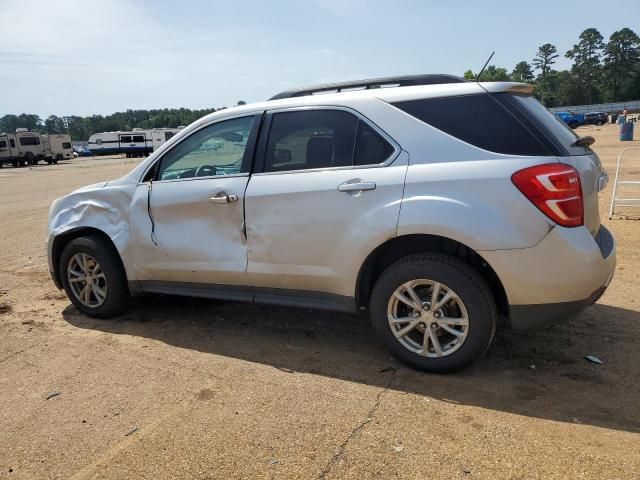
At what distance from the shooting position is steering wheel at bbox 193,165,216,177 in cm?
442

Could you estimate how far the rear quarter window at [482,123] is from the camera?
3.22 meters

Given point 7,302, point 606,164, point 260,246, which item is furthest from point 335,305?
point 606,164

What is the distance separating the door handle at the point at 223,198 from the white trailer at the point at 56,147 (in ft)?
174

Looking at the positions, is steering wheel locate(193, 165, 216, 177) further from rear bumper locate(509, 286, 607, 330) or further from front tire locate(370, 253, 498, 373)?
rear bumper locate(509, 286, 607, 330)

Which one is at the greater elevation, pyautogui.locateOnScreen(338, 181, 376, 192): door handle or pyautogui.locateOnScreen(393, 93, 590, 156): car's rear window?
pyautogui.locateOnScreen(393, 93, 590, 156): car's rear window

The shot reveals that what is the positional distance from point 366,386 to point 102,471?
1600mm

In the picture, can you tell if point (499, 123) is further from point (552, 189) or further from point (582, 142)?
point (582, 142)

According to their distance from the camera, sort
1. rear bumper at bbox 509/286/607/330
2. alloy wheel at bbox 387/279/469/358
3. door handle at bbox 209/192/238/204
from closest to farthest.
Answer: rear bumper at bbox 509/286/607/330
alloy wheel at bbox 387/279/469/358
door handle at bbox 209/192/238/204

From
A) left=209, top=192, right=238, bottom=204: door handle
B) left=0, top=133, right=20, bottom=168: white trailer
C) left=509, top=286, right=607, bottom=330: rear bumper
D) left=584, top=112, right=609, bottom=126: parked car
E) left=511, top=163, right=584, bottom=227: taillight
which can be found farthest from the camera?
left=584, top=112, right=609, bottom=126: parked car

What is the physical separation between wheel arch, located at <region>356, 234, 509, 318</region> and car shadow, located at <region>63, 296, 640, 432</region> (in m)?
0.46

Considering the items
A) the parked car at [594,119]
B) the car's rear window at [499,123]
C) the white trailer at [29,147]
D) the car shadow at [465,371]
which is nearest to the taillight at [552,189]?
the car's rear window at [499,123]

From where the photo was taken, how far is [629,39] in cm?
11875

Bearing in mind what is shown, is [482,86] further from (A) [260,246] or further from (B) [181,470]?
(B) [181,470]

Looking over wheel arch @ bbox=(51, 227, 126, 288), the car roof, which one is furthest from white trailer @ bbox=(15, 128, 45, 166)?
the car roof
